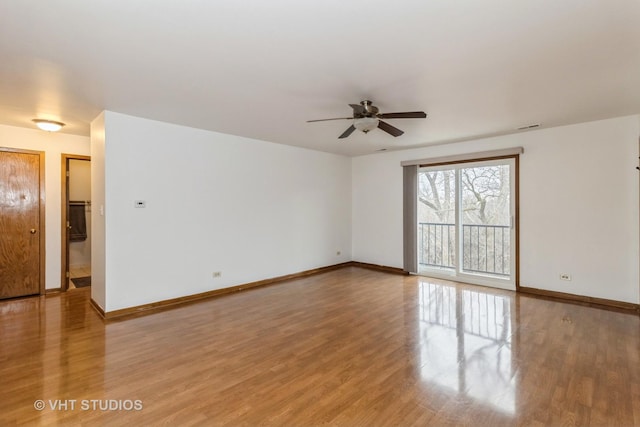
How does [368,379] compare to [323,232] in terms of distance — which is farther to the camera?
[323,232]

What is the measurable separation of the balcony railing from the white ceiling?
205 cm

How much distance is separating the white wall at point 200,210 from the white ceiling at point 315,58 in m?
0.53

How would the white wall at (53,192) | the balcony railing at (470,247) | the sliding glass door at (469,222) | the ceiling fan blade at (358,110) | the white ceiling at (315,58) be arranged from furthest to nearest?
1. the balcony railing at (470,247)
2. the sliding glass door at (469,222)
3. the white wall at (53,192)
4. the ceiling fan blade at (358,110)
5. the white ceiling at (315,58)

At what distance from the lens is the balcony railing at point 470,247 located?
5273 mm

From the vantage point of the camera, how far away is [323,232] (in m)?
6.50

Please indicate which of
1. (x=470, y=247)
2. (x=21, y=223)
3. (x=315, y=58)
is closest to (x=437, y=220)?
(x=470, y=247)

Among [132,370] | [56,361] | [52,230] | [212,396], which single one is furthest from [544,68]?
[52,230]

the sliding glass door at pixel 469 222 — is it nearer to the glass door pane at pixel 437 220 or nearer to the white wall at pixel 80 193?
the glass door pane at pixel 437 220

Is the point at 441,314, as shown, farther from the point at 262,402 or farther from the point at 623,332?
the point at 262,402

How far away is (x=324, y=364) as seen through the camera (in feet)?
8.76

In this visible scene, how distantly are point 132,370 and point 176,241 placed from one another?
2.05 metres

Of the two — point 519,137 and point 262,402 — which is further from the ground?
point 519,137

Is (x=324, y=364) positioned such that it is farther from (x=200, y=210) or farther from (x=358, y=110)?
(x=200, y=210)

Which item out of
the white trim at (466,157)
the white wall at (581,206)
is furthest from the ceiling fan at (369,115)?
the white wall at (581,206)
